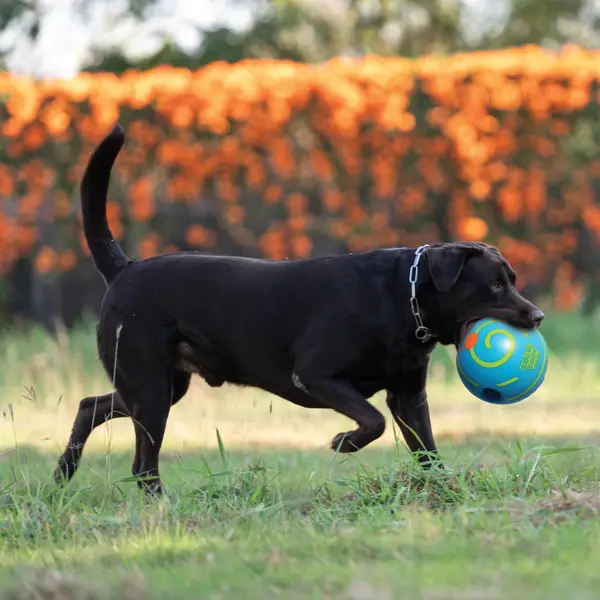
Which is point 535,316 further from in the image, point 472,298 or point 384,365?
point 384,365

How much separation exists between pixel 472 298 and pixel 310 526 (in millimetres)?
1438

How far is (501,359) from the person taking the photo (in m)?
4.47

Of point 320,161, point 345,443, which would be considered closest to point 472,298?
point 345,443

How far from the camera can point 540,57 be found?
411 inches

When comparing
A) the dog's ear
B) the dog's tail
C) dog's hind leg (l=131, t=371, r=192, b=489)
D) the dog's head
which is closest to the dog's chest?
the dog's head

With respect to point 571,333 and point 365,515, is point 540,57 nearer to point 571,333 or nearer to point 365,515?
point 571,333

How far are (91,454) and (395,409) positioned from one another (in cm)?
221

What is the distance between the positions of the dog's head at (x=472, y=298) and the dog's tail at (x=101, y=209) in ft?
4.89

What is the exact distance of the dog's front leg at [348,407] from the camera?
176 inches

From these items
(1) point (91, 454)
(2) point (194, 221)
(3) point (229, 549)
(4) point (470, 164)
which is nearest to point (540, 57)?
(4) point (470, 164)

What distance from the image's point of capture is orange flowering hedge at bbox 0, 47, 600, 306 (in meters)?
10.2

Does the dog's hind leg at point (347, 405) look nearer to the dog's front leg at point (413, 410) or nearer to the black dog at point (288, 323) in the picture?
the black dog at point (288, 323)

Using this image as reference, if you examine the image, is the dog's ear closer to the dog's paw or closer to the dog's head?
the dog's head

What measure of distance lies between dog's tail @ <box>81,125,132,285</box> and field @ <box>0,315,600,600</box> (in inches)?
38.6
